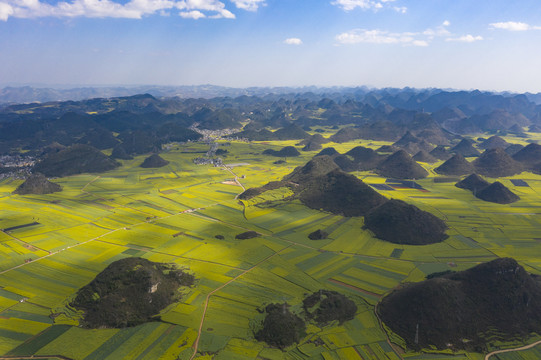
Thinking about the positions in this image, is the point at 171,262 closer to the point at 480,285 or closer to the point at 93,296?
the point at 93,296

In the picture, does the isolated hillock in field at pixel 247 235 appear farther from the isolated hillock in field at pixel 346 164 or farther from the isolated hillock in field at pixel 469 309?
the isolated hillock in field at pixel 346 164

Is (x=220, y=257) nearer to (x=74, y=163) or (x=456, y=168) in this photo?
(x=74, y=163)

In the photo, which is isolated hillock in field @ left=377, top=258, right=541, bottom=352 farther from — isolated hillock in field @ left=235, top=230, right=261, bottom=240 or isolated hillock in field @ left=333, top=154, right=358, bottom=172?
isolated hillock in field @ left=333, top=154, right=358, bottom=172

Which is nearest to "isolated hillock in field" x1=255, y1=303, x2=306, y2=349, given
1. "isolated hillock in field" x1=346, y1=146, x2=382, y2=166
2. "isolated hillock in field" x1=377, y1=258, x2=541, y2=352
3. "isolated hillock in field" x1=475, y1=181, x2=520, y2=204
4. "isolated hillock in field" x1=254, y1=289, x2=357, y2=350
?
"isolated hillock in field" x1=254, y1=289, x2=357, y2=350

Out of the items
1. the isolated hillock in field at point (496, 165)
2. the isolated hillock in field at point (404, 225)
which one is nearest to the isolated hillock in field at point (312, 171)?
the isolated hillock in field at point (404, 225)

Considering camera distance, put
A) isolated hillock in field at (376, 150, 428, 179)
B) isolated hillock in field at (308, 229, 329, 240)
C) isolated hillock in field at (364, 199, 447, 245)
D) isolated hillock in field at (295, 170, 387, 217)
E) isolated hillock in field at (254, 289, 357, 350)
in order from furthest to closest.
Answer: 1. isolated hillock in field at (376, 150, 428, 179)
2. isolated hillock in field at (295, 170, 387, 217)
3. isolated hillock in field at (308, 229, 329, 240)
4. isolated hillock in field at (364, 199, 447, 245)
5. isolated hillock in field at (254, 289, 357, 350)

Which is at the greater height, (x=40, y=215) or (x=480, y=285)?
(x=480, y=285)

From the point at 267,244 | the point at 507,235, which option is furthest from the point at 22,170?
the point at 507,235
